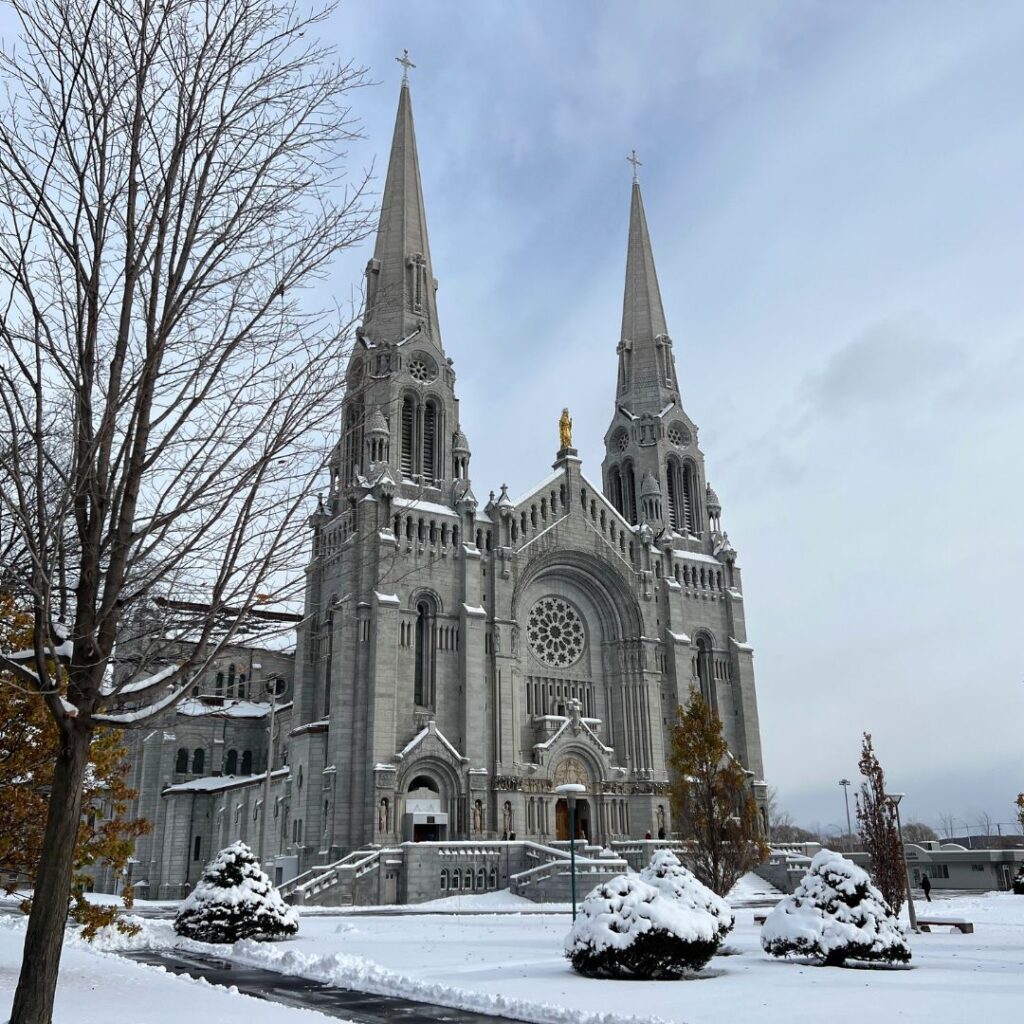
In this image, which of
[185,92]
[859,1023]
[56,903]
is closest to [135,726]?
[56,903]

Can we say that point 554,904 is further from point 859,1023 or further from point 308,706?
point 859,1023

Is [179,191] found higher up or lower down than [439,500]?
lower down

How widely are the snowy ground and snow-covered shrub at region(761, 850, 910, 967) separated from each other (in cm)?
45

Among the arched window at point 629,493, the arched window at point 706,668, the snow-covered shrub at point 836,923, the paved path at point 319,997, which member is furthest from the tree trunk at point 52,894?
the arched window at point 629,493

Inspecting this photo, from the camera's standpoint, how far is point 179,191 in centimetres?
1089

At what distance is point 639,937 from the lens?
15.6 metres

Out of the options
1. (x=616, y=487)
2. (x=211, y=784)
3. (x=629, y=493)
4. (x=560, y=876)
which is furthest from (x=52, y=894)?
(x=616, y=487)

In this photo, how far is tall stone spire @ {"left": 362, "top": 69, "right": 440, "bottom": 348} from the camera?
184 feet

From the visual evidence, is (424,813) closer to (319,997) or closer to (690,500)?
(690,500)

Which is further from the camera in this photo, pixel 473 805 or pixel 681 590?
pixel 681 590

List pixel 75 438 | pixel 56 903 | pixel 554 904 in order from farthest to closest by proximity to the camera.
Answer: pixel 554 904 < pixel 75 438 < pixel 56 903

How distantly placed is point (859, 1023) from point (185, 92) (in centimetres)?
1282

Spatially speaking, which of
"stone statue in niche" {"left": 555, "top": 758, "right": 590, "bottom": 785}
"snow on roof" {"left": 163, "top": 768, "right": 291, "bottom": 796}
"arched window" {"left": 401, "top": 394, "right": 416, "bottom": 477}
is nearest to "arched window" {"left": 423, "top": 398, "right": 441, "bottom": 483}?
"arched window" {"left": 401, "top": 394, "right": 416, "bottom": 477}

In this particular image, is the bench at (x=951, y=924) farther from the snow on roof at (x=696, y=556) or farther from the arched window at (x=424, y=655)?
the snow on roof at (x=696, y=556)
